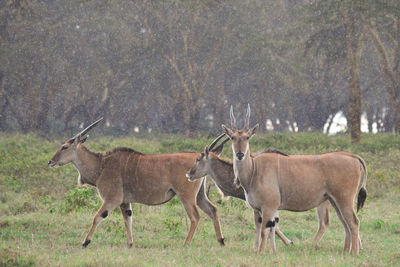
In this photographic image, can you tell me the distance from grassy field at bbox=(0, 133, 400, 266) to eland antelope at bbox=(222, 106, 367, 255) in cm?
61

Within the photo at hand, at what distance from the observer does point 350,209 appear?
794 cm

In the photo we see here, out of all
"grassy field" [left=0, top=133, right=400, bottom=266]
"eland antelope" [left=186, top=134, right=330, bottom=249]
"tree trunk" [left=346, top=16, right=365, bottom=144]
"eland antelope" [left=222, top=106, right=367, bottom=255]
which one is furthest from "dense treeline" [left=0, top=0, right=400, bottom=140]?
"eland antelope" [left=222, top=106, right=367, bottom=255]

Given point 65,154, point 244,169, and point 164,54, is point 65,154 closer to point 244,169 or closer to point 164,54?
point 244,169

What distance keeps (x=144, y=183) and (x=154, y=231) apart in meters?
1.71

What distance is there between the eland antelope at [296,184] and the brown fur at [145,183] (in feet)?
3.08

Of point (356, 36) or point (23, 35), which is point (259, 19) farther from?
point (23, 35)

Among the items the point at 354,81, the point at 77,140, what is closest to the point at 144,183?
the point at 77,140

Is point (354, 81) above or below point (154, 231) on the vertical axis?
above

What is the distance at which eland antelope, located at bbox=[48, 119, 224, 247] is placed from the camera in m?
8.66

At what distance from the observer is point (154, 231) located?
33.3 feet

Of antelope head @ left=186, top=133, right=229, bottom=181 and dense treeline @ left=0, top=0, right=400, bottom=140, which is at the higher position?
dense treeline @ left=0, top=0, right=400, bottom=140

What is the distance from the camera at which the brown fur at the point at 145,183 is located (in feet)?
28.4

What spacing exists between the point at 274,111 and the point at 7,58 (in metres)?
22.1

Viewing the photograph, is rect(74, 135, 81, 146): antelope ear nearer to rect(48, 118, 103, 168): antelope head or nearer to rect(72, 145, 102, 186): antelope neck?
rect(48, 118, 103, 168): antelope head
